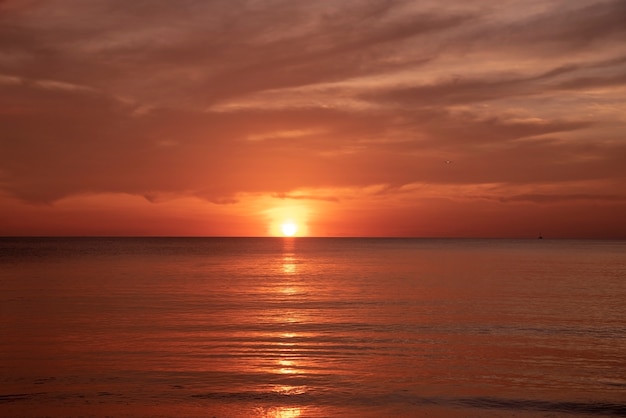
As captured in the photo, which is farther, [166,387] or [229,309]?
[229,309]

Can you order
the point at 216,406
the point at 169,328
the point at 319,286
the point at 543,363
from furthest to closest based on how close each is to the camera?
the point at 319,286 → the point at 169,328 → the point at 543,363 → the point at 216,406

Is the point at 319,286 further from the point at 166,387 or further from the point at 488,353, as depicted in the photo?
the point at 166,387

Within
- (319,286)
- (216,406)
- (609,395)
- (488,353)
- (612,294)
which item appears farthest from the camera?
(319,286)

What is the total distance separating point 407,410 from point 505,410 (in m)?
2.94

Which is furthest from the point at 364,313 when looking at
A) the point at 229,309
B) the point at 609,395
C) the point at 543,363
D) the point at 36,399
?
the point at 36,399

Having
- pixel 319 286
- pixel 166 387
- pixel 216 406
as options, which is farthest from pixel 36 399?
pixel 319 286

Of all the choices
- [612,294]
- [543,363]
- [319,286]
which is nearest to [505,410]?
[543,363]

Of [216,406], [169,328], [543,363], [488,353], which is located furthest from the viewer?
[169,328]

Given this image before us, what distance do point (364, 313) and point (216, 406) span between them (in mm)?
21347

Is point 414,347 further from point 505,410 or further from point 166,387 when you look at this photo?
point 166,387

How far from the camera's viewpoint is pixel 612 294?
5219 cm

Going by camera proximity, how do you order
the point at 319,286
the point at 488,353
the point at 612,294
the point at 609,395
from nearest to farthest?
the point at 609,395 → the point at 488,353 → the point at 612,294 → the point at 319,286

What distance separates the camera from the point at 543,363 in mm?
25766

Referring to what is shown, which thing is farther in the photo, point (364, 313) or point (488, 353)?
point (364, 313)
